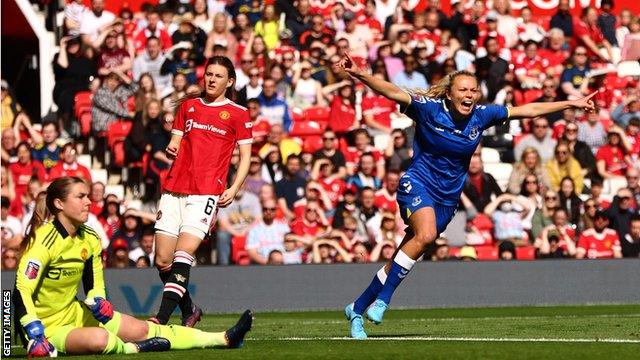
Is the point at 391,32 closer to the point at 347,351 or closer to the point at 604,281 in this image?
the point at 604,281

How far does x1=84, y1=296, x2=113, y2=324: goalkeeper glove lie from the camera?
9.58 meters

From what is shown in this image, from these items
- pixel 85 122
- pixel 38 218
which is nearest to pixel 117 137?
pixel 85 122

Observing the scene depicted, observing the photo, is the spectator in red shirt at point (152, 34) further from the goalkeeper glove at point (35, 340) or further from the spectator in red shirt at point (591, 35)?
the goalkeeper glove at point (35, 340)

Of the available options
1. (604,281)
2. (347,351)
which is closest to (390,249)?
(604,281)

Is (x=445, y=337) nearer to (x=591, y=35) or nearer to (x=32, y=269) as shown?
(x=32, y=269)

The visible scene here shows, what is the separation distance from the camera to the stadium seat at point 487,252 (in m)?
20.8

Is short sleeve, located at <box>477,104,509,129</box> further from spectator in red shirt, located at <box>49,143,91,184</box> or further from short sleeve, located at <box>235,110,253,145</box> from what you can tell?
spectator in red shirt, located at <box>49,143,91,184</box>

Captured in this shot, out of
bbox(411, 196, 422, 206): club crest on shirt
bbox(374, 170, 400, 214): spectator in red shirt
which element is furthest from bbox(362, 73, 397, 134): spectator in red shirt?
bbox(411, 196, 422, 206): club crest on shirt

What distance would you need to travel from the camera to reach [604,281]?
1991cm

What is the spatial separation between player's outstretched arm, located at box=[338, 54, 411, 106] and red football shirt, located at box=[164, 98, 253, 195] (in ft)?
4.45

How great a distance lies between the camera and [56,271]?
9.62 m

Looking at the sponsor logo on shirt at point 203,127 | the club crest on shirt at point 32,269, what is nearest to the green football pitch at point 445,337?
the club crest on shirt at point 32,269

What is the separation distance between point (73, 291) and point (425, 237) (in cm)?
314

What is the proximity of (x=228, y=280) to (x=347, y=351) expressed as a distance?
9.86 m
